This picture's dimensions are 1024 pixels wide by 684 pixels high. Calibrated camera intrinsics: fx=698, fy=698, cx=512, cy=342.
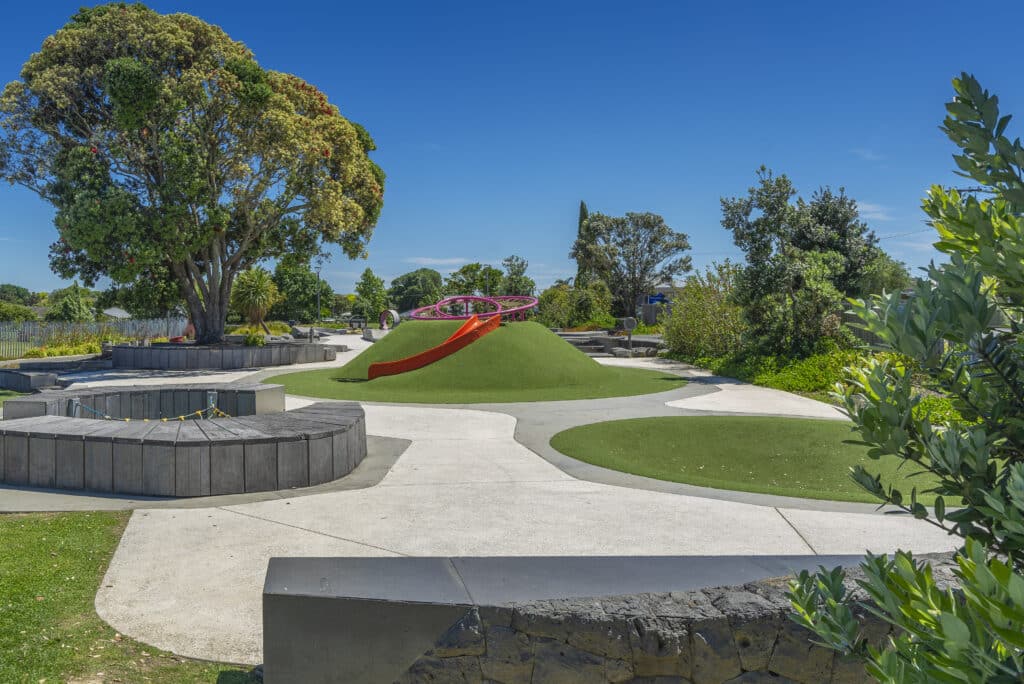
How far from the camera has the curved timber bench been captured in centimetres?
748

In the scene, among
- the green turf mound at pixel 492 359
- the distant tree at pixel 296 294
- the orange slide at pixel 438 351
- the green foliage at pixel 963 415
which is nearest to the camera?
the green foliage at pixel 963 415

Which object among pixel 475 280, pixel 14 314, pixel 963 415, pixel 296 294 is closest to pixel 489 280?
pixel 475 280

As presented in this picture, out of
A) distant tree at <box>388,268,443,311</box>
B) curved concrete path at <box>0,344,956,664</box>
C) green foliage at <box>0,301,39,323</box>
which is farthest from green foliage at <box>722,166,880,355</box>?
distant tree at <box>388,268,443,311</box>

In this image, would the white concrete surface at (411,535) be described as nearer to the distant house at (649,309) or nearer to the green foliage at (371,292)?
the distant house at (649,309)

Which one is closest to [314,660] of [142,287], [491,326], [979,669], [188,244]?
[979,669]

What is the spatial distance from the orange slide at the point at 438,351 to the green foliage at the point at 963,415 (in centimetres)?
1722

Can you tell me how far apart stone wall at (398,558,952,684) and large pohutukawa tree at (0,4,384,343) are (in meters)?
23.6

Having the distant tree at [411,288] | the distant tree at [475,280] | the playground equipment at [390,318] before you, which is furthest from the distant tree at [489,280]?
the distant tree at [411,288]

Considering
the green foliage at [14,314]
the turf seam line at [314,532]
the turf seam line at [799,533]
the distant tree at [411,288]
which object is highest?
the distant tree at [411,288]

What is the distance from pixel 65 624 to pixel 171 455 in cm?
314

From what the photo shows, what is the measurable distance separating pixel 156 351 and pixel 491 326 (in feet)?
42.2

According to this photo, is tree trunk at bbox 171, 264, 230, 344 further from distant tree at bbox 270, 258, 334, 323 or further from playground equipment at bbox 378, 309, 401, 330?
distant tree at bbox 270, 258, 334, 323

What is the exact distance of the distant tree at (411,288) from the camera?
10150cm

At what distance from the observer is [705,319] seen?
88.3 feet
